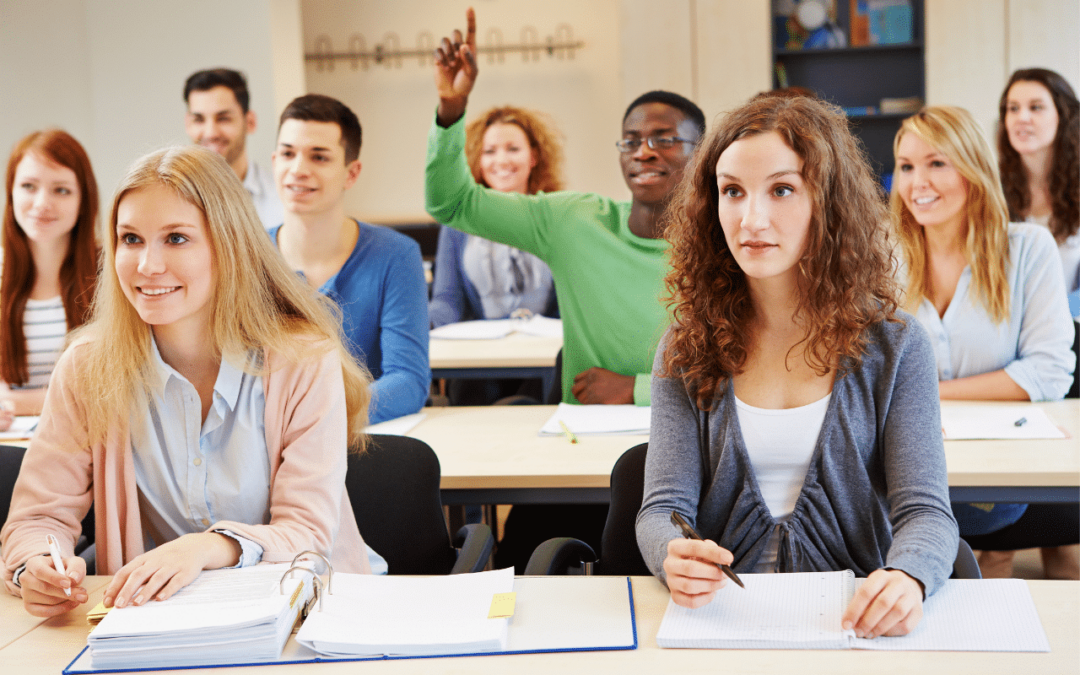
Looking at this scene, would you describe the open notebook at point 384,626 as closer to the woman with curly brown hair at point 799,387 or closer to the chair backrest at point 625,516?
the woman with curly brown hair at point 799,387

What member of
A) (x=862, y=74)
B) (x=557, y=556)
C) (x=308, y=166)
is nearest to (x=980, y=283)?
(x=557, y=556)

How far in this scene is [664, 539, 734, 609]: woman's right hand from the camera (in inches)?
48.9

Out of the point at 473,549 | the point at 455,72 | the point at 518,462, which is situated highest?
the point at 455,72

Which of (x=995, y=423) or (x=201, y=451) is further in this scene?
(x=995, y=423)

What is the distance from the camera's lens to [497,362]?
10.7 ft

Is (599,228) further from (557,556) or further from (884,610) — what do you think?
(884,610)

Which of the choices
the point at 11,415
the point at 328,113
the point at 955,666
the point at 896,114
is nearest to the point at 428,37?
the point at 896,114

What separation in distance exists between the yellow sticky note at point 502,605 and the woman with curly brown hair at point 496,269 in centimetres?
285

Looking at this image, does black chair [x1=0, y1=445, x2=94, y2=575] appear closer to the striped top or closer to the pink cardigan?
the pink cardigan

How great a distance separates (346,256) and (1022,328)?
185 cm

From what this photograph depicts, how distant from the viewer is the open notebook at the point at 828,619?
117 cm

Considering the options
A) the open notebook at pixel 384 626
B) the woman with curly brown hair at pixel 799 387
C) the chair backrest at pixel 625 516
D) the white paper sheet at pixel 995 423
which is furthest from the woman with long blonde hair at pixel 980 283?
the open notebook at pixel 384 626

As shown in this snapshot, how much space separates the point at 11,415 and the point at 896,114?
18.3ft

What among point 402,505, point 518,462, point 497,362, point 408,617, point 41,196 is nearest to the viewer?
point 408,617
